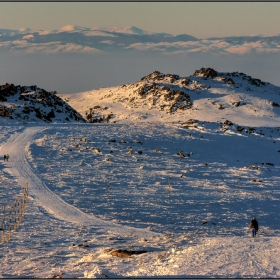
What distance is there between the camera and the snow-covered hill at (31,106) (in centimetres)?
6450

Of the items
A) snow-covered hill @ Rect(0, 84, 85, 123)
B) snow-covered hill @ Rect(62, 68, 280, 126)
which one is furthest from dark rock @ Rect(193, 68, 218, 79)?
snow-covered hill @ Rect(0, 84, 85, 123)

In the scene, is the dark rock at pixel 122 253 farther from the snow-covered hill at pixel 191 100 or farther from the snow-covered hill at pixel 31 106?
the snow-covered hill at pixel 191 100

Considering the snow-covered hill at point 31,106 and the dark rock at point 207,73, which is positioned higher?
the dark rock at point 207,73

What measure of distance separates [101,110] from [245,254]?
85109mm

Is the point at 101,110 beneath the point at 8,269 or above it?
above

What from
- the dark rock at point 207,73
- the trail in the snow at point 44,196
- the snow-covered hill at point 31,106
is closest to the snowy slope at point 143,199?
the trail in the snow at point 44,196

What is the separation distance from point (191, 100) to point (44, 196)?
230ft

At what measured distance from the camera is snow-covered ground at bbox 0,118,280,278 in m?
18.7

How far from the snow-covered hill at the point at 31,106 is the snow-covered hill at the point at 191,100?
14810 millimetres

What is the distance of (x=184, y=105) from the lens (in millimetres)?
95000

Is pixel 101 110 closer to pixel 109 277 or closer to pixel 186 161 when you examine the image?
pixel 186 161

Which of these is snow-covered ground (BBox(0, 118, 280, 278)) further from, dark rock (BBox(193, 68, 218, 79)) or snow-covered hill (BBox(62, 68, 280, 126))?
dark rock (BBox(193, 68, 218, 79))

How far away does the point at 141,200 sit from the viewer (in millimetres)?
30078

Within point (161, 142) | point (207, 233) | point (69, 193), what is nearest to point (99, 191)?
point (69, 193)
